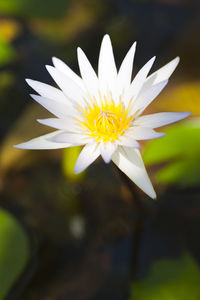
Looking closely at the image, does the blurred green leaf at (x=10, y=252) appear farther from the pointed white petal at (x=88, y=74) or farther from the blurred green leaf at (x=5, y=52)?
the blurred green leaf at (x=5, y=52)

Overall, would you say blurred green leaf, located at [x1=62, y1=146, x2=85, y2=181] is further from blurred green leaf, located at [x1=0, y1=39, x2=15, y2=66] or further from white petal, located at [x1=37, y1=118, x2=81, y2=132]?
blurred green leaf, located at [x1=0, y1=39, x2=15, y2=66]

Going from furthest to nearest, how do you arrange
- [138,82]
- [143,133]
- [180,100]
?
[180,100], [138,82], [143,133]

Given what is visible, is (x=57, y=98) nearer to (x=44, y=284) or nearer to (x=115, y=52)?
(x=44, y=284)

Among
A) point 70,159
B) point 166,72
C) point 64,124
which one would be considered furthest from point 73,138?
point 70,159

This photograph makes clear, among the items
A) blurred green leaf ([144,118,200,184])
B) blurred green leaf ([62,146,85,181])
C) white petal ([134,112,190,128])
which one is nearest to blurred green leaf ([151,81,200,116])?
blurred green leaf ([144,118,200,184])

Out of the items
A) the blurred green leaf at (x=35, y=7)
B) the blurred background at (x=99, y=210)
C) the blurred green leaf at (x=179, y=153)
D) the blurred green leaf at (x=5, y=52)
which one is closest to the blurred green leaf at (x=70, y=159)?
the blurred background at (x=99, y=210)

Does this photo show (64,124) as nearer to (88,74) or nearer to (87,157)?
(87,157)
